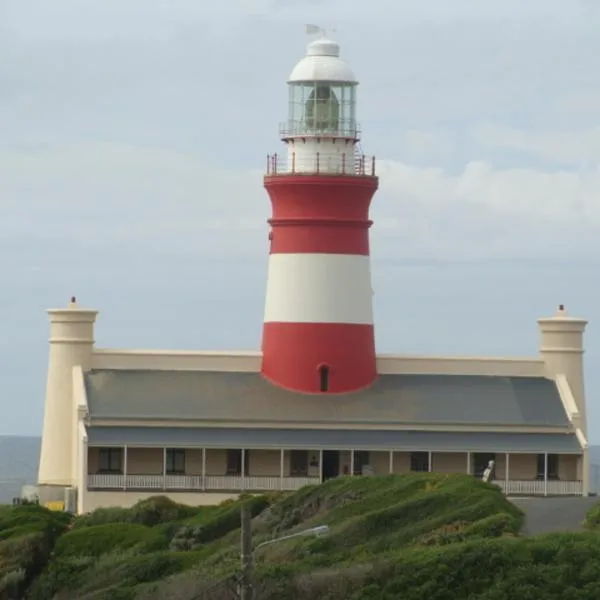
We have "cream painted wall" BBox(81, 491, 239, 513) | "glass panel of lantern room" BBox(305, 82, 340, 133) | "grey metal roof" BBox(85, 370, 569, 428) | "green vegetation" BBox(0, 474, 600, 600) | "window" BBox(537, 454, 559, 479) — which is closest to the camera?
"green vegetation" BBox(0, 474, 600, 600)

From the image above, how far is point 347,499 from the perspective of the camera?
4784cm

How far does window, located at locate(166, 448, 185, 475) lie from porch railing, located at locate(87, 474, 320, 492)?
630mm

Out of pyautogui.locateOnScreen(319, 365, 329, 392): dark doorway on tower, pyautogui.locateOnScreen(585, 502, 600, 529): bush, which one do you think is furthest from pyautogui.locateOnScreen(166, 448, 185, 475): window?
pyautogui.locateOnScreen(585, 502, 600, 529): bush

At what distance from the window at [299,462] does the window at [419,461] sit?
254 centimetres

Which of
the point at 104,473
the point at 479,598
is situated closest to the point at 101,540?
the point at 104,473

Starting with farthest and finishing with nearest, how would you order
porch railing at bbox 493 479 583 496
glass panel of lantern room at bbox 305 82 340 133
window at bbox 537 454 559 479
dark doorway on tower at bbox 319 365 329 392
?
1. dark doorway on tower at bbox 319 365 329 392
2. glass panel of lantern room at bbox 305 82 340 133
3. window at bbox 537 454 559 479
4. porch railing at bbox 493 479 583 496

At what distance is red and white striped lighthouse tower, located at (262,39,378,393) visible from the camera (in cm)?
5891

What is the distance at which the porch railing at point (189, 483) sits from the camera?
5734 cm

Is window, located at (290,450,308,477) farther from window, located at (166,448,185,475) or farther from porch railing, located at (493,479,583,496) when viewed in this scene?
porch railing, located at (493,479,583,496)

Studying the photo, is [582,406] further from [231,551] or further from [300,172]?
[231,551]

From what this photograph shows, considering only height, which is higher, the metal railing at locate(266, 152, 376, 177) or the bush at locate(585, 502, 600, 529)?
the metal railing at locate(266, 152, 376, 177)

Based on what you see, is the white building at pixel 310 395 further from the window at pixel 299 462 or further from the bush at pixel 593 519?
the bush at pixel 593 519

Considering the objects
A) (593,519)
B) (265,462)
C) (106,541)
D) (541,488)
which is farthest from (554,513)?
(265,462)

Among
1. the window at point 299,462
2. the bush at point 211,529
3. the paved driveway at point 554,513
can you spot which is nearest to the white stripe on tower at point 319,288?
the window at point 299,462
